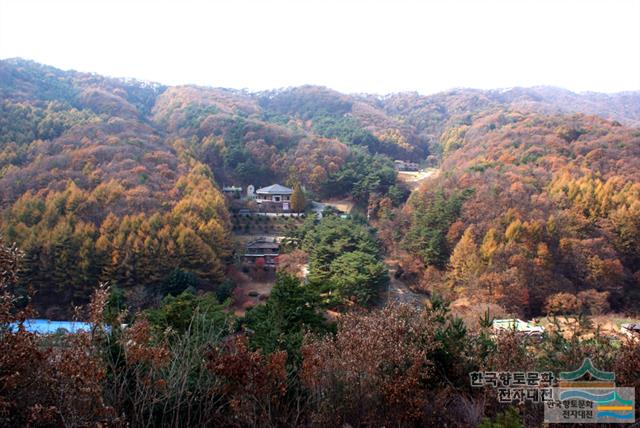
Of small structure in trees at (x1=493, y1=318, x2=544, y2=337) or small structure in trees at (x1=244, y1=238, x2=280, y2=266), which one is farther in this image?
small structure in trees at (x1=244, y1=238, x2=280, y2=266)

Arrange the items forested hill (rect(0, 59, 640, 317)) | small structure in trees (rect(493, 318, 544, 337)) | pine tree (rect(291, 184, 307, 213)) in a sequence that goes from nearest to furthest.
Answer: small structure in trees (rect(493, 318, 544, 337)) < forested hill (rect(0, 59, 640, 317)) < pine tree (rect(291, 184, 307, 213))

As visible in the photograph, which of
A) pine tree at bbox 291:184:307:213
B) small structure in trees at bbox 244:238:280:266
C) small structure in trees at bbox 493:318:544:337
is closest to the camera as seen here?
small structure in trees at bbox 493:318:544:337

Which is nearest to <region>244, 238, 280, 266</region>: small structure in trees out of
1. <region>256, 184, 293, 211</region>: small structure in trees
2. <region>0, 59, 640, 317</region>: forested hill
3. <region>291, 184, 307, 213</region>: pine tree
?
<region>0, 59, 640, 317</region>: forested hill

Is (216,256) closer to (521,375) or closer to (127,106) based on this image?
(521,375)

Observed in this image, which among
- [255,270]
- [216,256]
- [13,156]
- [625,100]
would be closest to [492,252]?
[255,270]

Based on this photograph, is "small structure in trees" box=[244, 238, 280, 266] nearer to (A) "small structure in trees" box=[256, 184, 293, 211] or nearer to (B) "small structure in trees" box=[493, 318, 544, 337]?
(A) "small structure in trees" box=[256, 184, 293, 211]

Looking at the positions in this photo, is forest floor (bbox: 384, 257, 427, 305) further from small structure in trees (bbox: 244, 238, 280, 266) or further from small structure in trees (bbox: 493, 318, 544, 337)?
small structure in trees (bbox: 244, 238, 280, 266)

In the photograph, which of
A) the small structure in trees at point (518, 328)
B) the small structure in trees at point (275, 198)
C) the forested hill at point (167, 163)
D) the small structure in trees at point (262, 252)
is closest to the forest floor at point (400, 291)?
the forested hill at point (167, 163)

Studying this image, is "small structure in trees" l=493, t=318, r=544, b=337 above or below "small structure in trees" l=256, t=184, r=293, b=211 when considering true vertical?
above

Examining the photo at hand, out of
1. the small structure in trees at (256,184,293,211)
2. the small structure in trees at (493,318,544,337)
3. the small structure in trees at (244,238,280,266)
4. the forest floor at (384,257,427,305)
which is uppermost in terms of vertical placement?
the small structure in trees at (493,318,544,337)
